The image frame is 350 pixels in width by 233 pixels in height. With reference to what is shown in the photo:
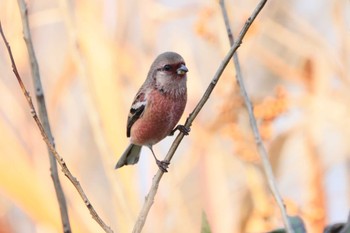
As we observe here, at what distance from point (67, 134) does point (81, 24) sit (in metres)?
0.54

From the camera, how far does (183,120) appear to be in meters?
2.54

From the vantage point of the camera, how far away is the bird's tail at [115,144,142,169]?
2.09 metres

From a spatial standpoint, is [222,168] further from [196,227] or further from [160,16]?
[160,16]

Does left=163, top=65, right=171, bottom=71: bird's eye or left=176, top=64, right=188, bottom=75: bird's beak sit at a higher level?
left=163, top=65, right=171, bottom=71: bird's eye

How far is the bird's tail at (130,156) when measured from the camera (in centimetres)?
209

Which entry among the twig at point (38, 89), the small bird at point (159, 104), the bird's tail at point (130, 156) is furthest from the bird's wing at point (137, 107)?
the twig at point (38, 89)

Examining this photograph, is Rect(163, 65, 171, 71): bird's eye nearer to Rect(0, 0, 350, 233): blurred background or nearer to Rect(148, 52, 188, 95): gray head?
Rect(148, 52, 188, 95): gray head

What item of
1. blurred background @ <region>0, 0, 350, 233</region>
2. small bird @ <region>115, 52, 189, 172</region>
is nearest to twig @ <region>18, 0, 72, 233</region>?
blurred background @ <region>0, 0, 350, 233</region>

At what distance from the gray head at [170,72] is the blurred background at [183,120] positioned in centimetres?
13

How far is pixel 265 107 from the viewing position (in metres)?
1.92

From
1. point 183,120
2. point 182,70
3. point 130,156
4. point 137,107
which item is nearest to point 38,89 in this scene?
point 182,70

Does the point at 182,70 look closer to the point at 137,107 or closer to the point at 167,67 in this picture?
the point at 167,67

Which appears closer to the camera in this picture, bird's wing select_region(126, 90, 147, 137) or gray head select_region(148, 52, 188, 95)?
gray head select_region(148, 52, 188, 95)

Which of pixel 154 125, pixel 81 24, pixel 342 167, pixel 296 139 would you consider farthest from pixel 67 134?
pixel 342 167
